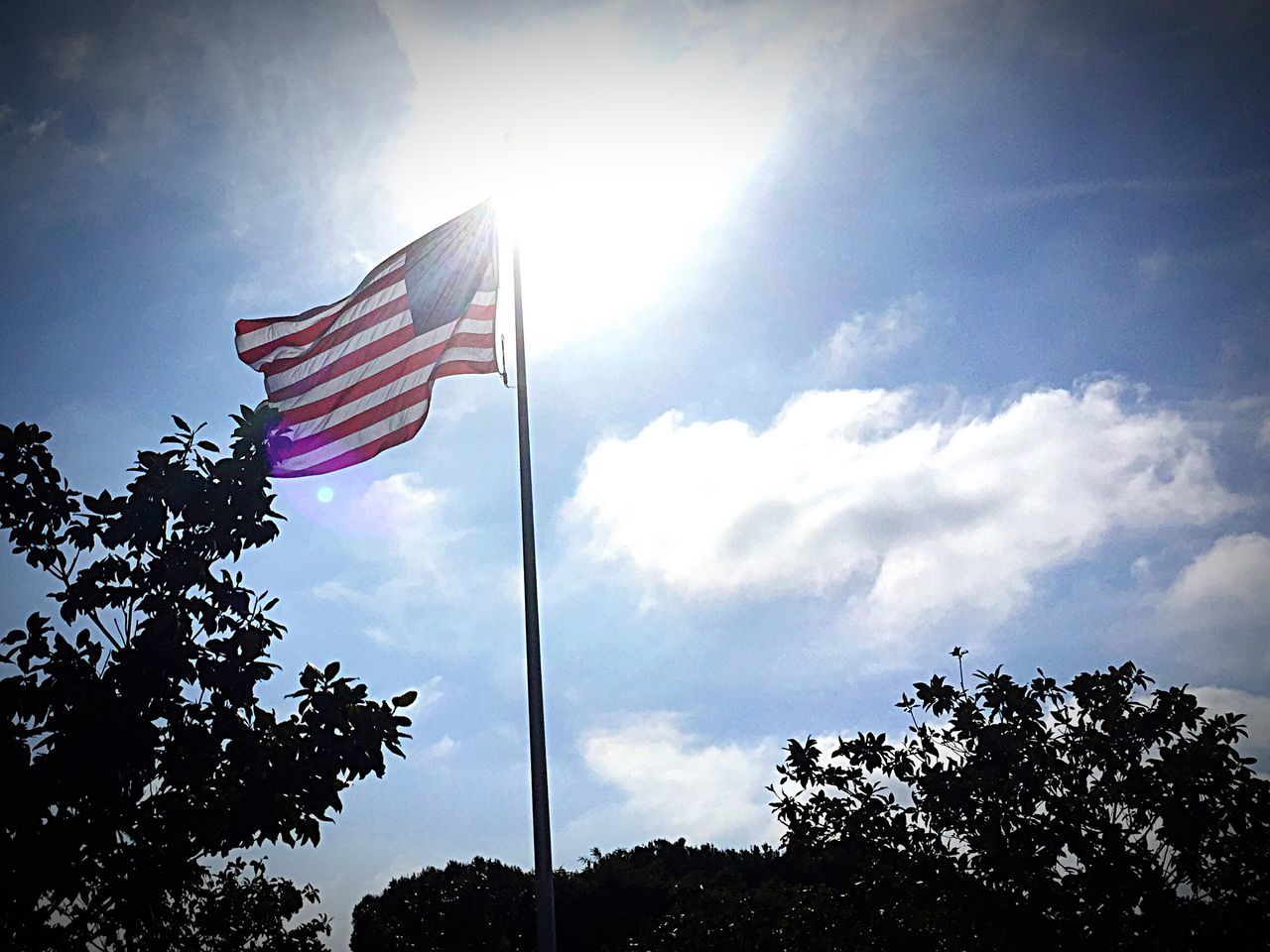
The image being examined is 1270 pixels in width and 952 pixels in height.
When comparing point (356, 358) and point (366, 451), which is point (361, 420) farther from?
point (356, 358)

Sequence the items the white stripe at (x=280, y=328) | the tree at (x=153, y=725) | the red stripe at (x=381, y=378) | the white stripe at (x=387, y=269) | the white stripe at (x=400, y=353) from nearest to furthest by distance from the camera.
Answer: the tree at (x=153, y=725), the red stripe at (x=381, y=378), the white stripe at (x=400, y=353), the white stripe at (x=387, y=269), the white stripe at (x=280, y=328)

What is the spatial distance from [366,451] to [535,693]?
4377 millimetres

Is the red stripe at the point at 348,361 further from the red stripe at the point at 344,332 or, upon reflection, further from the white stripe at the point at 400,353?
the red stripe at the point at 344,332

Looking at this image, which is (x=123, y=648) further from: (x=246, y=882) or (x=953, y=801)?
(x=953, y=801)

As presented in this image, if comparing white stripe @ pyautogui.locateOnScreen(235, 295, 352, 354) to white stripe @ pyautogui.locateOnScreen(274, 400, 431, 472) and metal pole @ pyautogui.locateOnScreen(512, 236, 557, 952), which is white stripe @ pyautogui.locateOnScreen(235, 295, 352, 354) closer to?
white stripe @ pyautogui.locateOnScreen(274, 400, 431, 472)

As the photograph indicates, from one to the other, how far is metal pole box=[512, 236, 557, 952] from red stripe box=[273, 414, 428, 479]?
159 centimetres

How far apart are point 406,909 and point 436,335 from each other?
48.2 meters

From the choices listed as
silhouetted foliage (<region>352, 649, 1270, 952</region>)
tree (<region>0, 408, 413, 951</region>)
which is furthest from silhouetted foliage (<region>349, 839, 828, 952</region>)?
tree (<region>0, 408, 413, 951</region>)

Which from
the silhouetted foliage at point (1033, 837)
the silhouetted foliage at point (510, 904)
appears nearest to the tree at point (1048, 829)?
the silhouetted foliage at point (1033, 837)

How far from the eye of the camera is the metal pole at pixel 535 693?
9008 millimetres

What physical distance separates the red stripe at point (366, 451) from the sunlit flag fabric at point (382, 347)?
0.01 meters

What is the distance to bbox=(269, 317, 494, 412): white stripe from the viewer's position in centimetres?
1246

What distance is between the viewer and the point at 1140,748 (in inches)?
452

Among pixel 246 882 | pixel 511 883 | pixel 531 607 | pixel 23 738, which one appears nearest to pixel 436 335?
pixel 531 607
